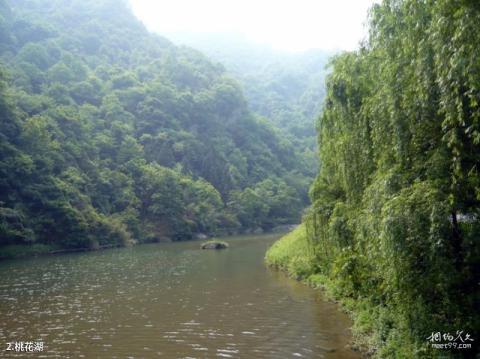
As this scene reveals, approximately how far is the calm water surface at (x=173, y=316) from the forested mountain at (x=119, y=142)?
3157 cm

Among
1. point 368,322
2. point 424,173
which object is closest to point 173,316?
point 368,322

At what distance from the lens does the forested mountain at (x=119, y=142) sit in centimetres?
6521

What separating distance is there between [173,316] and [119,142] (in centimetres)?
8798

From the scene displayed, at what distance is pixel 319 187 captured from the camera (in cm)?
2442

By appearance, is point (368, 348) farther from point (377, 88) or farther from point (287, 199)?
point (287, 199)

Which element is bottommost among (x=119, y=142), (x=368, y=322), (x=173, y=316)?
(x=173, y=316)

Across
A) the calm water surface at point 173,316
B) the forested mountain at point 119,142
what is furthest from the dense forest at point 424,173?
the forested mountain at point 119,142

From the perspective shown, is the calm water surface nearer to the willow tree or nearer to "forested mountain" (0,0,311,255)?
the willow tree

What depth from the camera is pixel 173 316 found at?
2036 centimetres

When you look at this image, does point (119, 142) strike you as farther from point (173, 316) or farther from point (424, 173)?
point (424, 173)

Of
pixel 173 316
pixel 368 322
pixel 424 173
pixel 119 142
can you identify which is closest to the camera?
pixel 424 173

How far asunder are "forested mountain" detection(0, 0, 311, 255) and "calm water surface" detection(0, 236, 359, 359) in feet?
104

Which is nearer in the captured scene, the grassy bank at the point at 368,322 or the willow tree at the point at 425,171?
the willow tree at the point at 425,171

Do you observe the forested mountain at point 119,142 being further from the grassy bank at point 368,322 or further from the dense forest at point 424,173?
the dense forest at point 424,173
